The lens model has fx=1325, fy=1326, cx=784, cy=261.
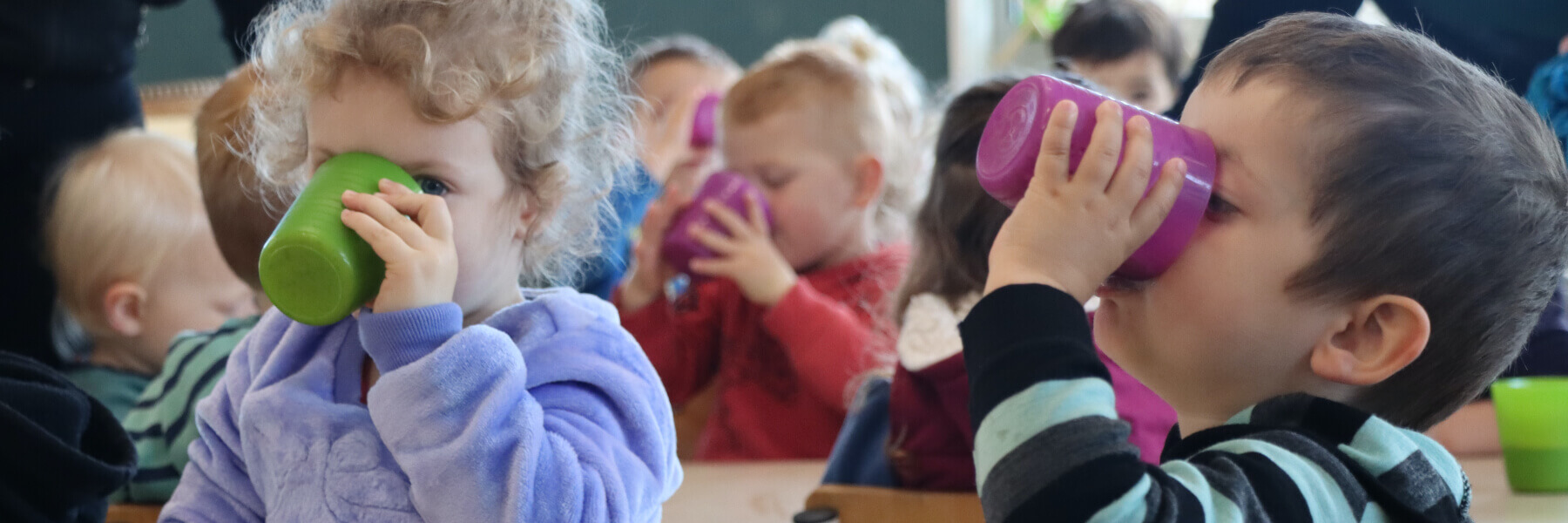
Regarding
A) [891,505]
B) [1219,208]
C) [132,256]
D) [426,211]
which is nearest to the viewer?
[1219,208]

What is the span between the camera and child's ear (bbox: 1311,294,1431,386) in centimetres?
78

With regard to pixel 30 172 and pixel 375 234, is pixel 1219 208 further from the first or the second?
pixel 30 172

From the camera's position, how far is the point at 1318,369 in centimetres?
79

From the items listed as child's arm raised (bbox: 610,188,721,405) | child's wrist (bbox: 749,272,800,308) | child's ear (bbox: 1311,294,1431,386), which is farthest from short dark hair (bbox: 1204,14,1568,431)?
child's arm raised (bbox: 610,188,721,405)

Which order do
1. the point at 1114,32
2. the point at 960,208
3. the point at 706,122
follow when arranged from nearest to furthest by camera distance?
the point at 960,208 → the point at 706,122 → the point at 1114,32

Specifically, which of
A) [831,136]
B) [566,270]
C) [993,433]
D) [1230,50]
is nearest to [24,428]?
[566,270]

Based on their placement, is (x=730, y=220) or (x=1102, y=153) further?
(x=730, y=220)

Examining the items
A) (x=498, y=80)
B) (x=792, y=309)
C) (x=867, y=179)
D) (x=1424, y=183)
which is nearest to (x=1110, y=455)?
(x=1424, y=183)

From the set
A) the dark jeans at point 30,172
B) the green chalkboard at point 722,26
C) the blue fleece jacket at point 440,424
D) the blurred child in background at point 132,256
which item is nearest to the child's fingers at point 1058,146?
the blue fleece jacket at point 440,424

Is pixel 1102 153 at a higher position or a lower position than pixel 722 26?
higher

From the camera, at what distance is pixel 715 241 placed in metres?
2.03

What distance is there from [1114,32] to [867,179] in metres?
0.92

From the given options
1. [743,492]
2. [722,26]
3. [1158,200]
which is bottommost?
[722,26]

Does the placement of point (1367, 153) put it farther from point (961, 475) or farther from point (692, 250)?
point (692, 250)
